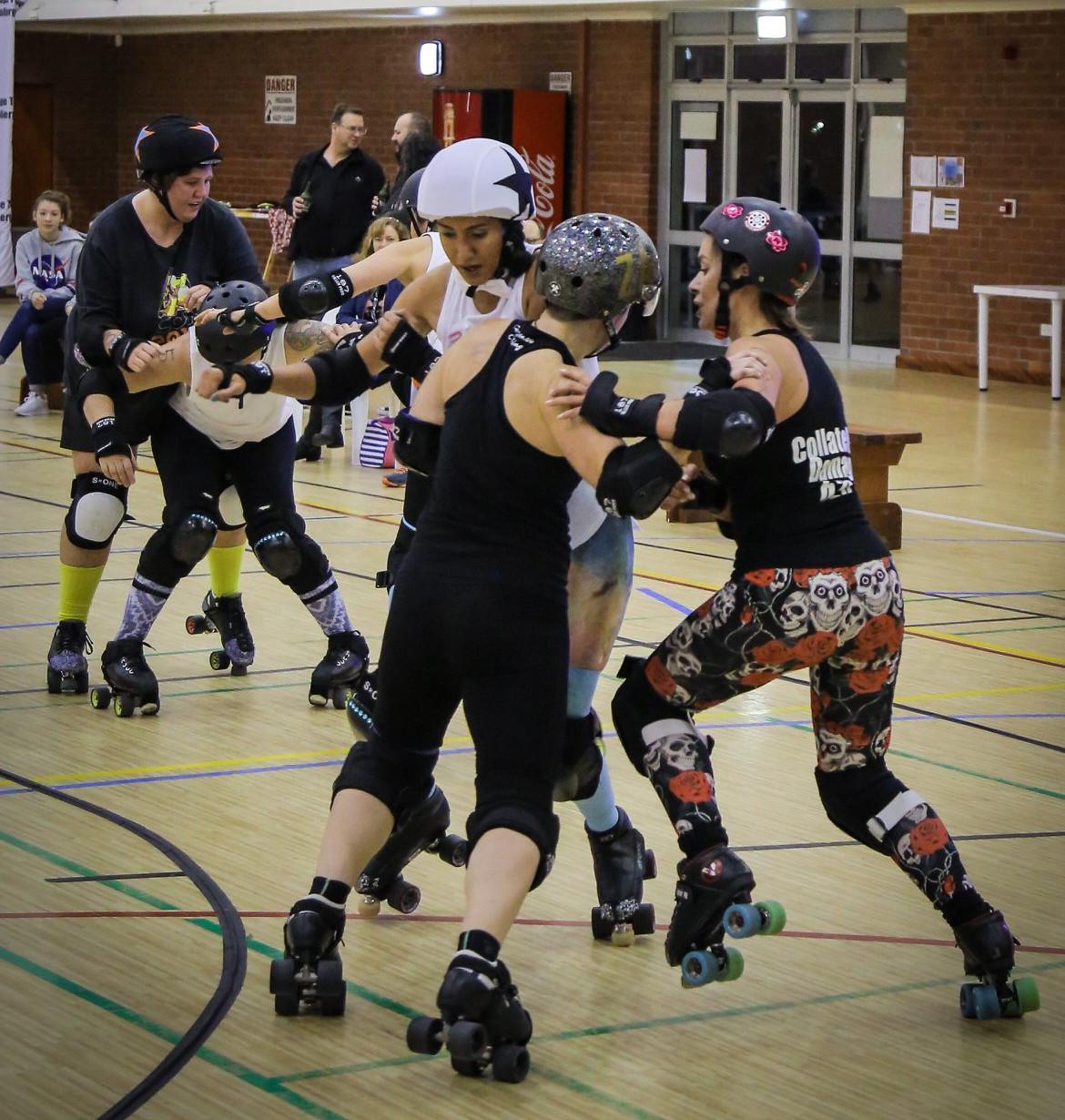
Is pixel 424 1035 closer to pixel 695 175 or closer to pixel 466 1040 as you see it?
pixel 466 1040

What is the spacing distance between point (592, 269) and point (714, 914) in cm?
106

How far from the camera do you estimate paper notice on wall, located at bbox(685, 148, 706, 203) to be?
16469mm

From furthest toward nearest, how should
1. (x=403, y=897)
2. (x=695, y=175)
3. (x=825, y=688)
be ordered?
1. (x=695, y=175)
2. (x=403, y=897)
3. (x=825, y=688)

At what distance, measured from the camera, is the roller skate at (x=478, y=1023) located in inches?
110

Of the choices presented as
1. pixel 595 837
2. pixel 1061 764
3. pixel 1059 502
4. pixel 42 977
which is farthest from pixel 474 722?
Result: pixel 1059 502

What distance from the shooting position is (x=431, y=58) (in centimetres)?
1775

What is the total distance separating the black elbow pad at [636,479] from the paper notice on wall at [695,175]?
13.9 m

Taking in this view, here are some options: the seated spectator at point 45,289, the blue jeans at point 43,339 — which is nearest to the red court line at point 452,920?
the seated spectator at point 45,289

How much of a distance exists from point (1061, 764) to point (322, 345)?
2.25m

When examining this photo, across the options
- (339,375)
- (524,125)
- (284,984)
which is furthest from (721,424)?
(524,125)

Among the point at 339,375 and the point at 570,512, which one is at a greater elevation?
the point at 339,375

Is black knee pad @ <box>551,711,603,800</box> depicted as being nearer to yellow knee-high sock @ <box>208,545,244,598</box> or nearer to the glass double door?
yellow knee-high sock @ <box>208,545,244,598</box>

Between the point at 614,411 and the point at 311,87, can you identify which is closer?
the point at 614,411

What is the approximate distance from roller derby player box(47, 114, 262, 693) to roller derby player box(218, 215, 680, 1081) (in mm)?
2028
